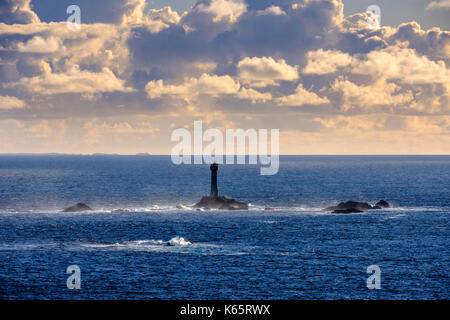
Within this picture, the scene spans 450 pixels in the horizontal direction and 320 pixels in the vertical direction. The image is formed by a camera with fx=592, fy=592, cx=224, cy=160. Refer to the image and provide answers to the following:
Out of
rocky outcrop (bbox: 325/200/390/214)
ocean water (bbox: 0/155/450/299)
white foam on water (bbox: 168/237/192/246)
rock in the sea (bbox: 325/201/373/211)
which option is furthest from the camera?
rock in the sea (bbox: 325/201/373/211)

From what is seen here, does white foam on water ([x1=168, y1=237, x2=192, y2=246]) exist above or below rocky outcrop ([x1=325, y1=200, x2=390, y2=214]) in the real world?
below

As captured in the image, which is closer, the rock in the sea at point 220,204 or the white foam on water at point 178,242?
the white foam on water at point 178,242

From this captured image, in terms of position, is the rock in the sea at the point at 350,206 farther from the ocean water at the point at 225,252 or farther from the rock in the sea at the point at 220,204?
the rock in the sea at the point at 220,204

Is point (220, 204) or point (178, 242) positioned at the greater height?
point (220, 204)

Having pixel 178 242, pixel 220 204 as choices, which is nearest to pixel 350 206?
pixel 220 204

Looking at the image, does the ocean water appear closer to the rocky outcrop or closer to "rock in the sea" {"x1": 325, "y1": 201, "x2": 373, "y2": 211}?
the rocky outcrop

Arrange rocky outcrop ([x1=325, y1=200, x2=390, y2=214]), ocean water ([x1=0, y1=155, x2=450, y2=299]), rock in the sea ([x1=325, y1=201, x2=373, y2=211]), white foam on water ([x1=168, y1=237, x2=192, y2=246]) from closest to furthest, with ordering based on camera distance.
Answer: ocean water ([x1=0, y1=155, x2=450, y2=299]) → white foam on water ([x1=168, y1=237, x2=192, y2=246]) → rocky outcrop ([x1=325, y1=200, x2=390, y2=214]) → rock in the sea ([x1=325, y1=201, x2=373, y2=211])

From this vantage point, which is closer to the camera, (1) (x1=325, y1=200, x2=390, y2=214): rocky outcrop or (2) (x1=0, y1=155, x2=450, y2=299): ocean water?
(2) (x1=0, y1=155, x2=450, y2=299): ocean water

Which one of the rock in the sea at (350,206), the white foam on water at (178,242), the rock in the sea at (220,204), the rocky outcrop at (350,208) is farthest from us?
the rock in the sea at (220,204)

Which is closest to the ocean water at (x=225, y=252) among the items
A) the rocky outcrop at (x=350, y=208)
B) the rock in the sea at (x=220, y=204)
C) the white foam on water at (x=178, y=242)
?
the white foam on water at (x=178, y=242)

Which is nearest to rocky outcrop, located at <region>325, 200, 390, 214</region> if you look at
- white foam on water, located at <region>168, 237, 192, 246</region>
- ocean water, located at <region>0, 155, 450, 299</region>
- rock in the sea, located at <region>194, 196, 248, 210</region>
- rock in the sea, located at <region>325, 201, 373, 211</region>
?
rock in the sea, located at <region>325, 201, 373, 211</region>

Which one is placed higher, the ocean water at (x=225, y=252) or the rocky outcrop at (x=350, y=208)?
the rocky outcrop at (x=350, y=208)

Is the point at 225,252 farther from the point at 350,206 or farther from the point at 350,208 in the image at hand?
the point at 350,206

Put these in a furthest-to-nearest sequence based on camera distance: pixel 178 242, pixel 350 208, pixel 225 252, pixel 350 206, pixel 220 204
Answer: pixel 220 204 < pixel 350 206 < pixel 350 208 < pixel 178 242 < pixel 225 252
